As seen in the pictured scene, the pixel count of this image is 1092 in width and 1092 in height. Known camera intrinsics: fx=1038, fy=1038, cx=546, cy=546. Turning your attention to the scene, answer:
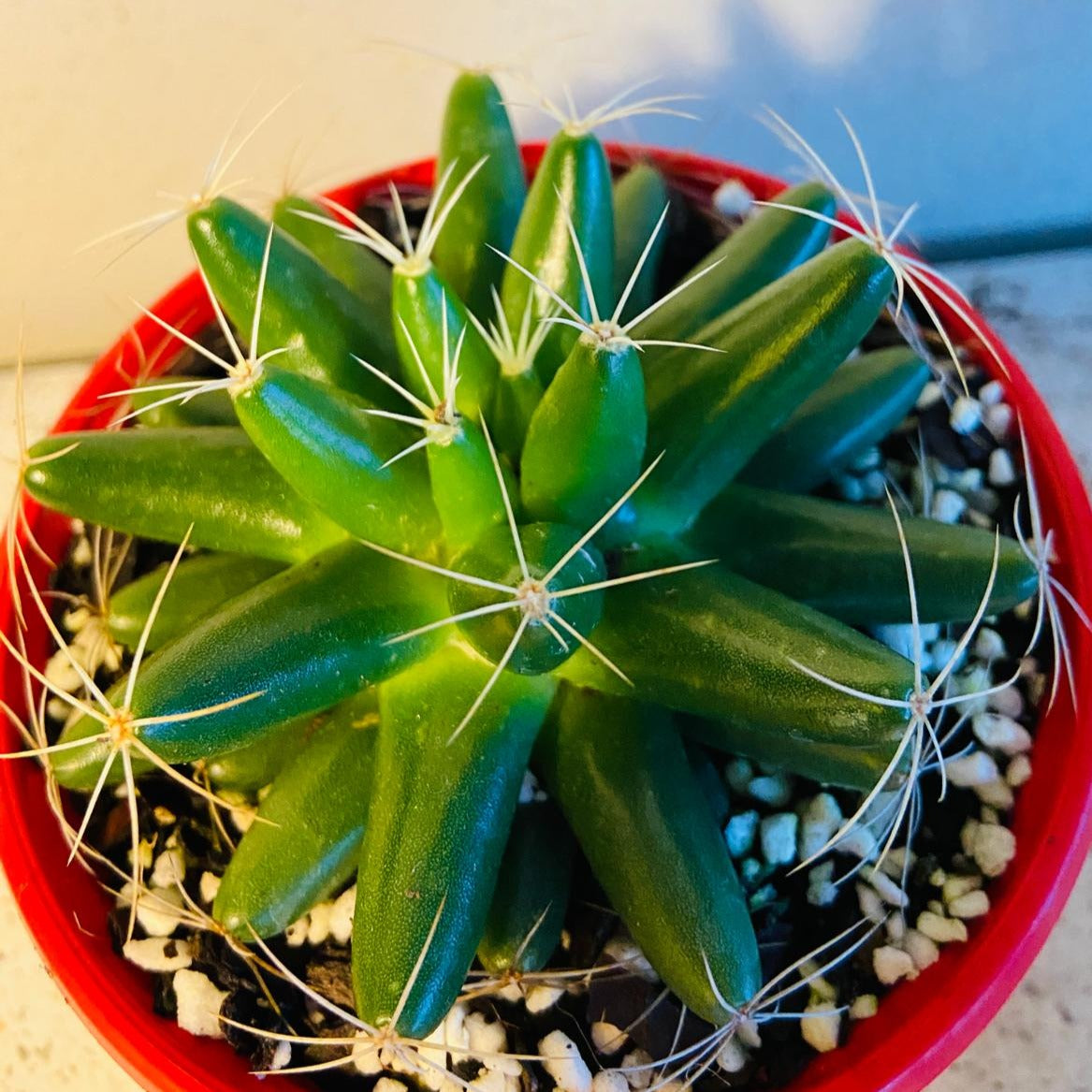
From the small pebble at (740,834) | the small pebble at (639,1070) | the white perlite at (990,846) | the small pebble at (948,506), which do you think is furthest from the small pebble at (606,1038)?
the small pebble at (948,506)

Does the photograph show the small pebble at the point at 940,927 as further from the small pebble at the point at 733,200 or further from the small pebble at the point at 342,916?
the small pebble at the point at 733,200

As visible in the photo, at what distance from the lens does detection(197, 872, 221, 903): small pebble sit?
601 millimetres

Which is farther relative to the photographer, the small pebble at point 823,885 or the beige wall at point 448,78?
the beige wall at point 448,78

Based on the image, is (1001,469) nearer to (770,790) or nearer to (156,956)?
(770,790)

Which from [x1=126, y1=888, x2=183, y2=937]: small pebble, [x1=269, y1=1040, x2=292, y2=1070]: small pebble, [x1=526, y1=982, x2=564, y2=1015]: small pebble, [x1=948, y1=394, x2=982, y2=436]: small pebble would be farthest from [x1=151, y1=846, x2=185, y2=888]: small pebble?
[x1=948, y1=394, x2=982, y2=436]: small pebble

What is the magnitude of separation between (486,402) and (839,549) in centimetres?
19

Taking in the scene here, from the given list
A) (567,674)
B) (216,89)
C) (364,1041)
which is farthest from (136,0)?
(364,1041)

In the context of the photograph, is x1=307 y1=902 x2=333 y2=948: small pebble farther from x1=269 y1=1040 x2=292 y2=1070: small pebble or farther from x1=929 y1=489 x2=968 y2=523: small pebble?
x1=929 y1=489 x2=968 y2=523: small pebble

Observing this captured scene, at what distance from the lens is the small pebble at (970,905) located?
A: 21.7 inches

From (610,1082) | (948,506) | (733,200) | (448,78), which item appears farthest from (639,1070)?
(448,78)

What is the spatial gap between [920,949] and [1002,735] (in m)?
0.13

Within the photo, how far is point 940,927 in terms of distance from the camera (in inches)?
21.8

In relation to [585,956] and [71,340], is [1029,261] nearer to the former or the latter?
[585,956]

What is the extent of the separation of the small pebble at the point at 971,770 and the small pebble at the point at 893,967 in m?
0.10
